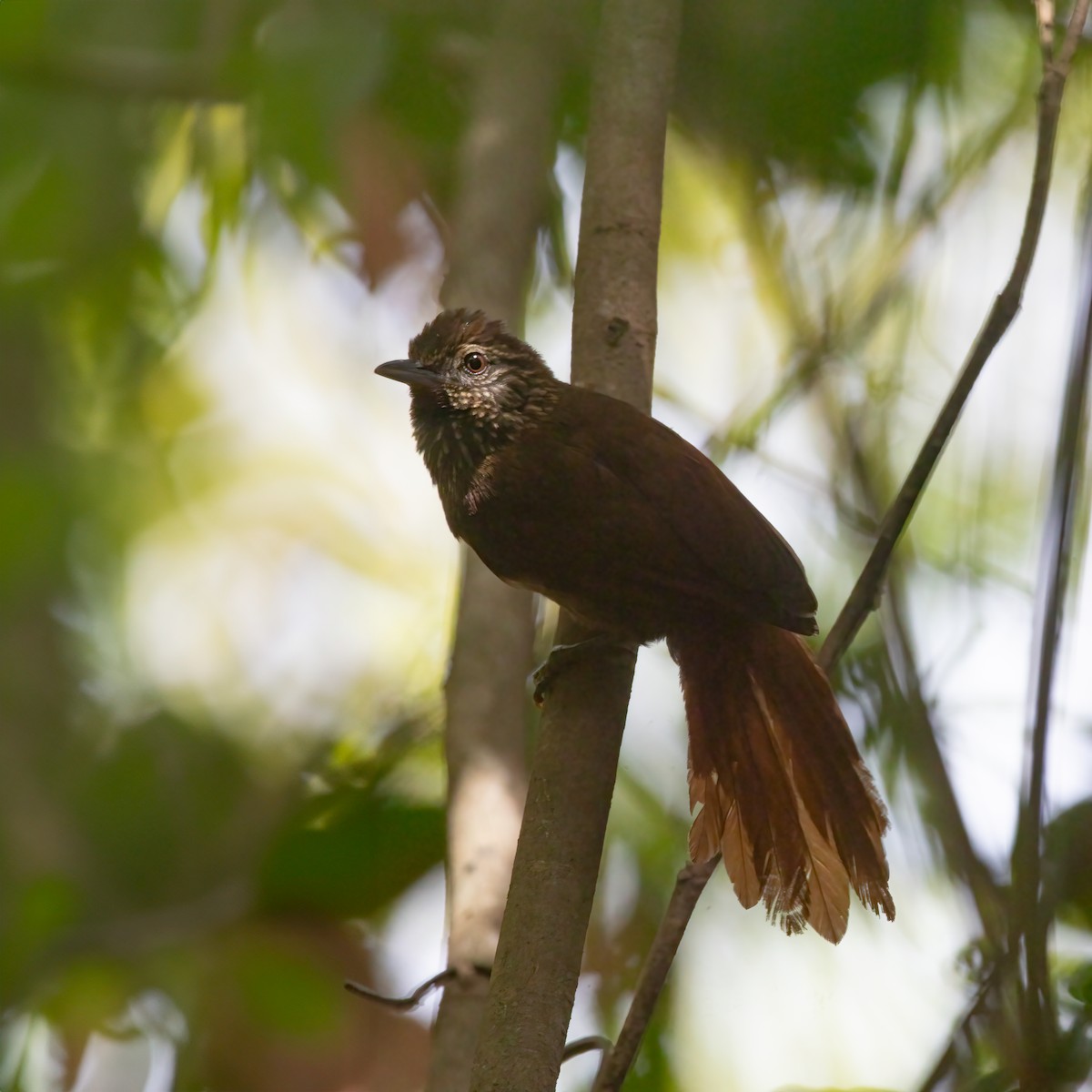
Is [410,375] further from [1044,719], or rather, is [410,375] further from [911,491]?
[1044,719]

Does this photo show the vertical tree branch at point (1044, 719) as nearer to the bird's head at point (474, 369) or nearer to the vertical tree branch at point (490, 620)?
the vertical tree branch at point (490, 620)

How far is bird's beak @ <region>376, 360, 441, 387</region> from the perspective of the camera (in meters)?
2.65

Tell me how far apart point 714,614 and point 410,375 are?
888 millimetres

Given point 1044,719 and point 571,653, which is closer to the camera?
point 1044,719

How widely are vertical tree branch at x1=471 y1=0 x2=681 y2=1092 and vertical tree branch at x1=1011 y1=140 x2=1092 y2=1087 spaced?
0.66 m

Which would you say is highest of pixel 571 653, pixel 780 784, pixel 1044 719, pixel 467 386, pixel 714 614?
pixel 467 386

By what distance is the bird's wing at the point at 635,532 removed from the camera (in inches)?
82.0

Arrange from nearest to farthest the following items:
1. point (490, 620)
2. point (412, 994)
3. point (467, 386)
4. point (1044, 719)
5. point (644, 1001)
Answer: point (1044, 719) < point (644, 1001) < point (412, 994) < point (490, 620) < point (467, 386)

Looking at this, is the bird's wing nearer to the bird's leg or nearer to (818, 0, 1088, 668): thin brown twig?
the bird's leg

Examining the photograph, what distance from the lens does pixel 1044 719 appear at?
3.58 ft

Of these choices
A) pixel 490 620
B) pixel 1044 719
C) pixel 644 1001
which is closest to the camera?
pixel 1044 719

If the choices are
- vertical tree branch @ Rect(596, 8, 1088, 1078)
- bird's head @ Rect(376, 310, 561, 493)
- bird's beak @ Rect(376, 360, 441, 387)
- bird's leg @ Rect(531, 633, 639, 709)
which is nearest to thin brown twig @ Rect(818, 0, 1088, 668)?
vertical tree branch @ Rect(596, 8, 1088, 1078)

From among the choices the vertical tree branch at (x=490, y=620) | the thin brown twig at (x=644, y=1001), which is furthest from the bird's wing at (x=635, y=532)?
the thin brown twig at (x=644, y=1001)

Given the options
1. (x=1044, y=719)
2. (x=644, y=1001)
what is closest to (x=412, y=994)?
(x=644, y=1001)
